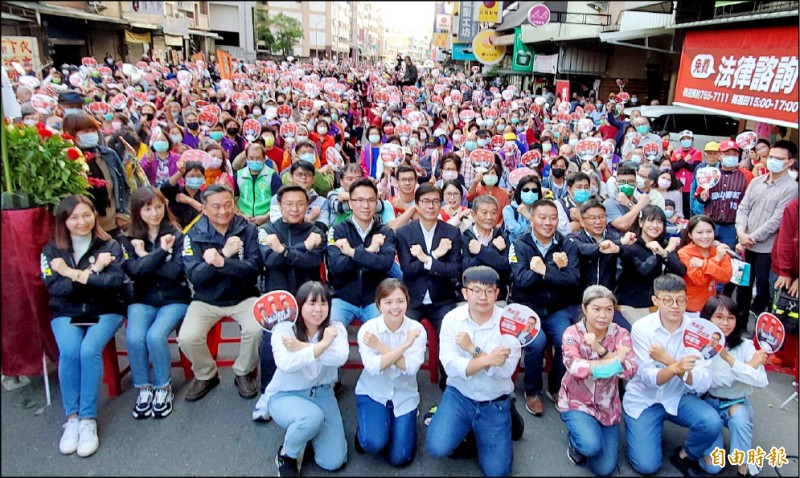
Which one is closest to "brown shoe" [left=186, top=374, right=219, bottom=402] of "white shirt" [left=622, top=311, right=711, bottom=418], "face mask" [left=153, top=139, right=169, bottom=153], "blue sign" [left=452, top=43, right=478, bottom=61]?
"white shirt" [left=622, top=311, right=711, bottom=418]

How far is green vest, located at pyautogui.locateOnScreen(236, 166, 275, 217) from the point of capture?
5617 millimetres

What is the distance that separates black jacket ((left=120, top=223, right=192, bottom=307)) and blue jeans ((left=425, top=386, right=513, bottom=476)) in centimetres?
216

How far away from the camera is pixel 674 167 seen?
7.50m

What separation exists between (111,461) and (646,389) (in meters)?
→ 3.34

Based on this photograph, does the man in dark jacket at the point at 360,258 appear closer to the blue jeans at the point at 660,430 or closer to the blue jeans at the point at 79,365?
the blue jeans at the point at 79,365

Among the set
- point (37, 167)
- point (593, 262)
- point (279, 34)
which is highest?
point (279, 34)

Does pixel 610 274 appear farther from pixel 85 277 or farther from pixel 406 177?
pixel 85 277

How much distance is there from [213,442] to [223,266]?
1188 mm

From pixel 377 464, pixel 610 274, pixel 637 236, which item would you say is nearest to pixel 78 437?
pixel 377 464

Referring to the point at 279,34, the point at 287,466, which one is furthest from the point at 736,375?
the point at 279,34

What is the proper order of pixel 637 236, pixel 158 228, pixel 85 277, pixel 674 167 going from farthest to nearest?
pixel 674 167 < pixel 637 236 < pixel 158 228 < pixel 85 277

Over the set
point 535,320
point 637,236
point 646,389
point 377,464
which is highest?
point 637,236

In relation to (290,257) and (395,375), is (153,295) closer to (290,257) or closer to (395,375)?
(290,257)

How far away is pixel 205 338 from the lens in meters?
3.80
